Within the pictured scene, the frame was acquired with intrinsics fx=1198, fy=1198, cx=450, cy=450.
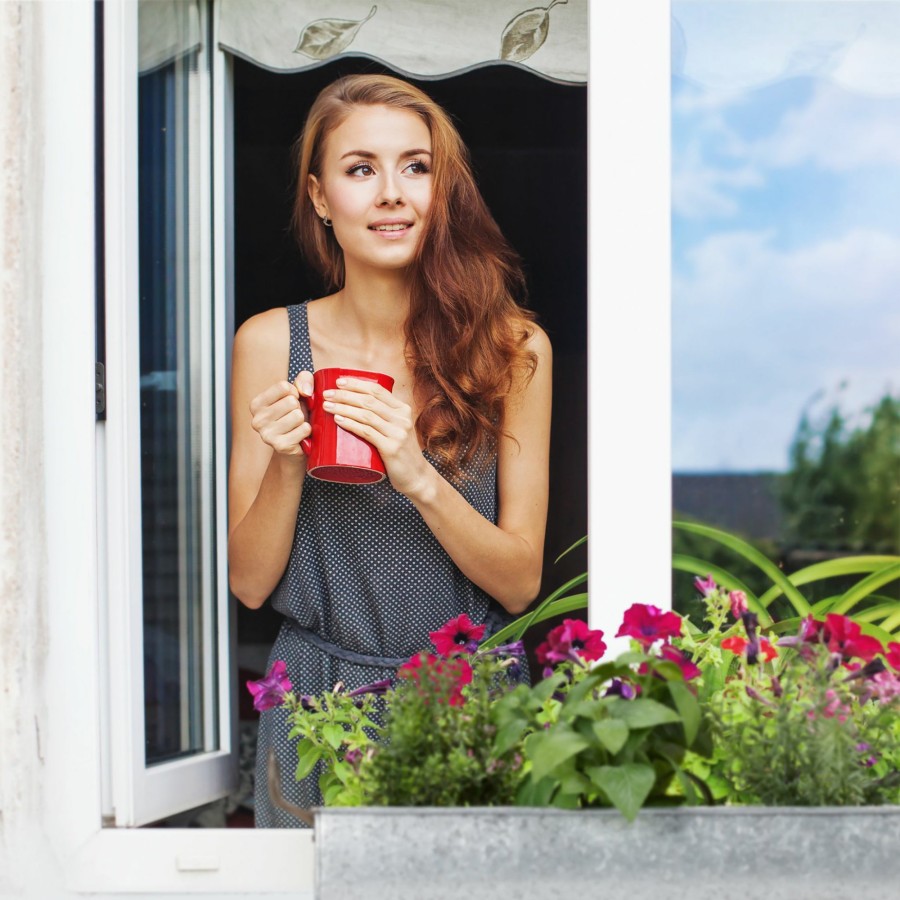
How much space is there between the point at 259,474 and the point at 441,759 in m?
0.89

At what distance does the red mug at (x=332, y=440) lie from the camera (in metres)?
1.87

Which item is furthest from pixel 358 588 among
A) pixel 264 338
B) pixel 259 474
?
pixel 264 338

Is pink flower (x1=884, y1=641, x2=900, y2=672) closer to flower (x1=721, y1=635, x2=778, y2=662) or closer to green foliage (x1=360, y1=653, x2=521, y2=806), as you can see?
flower (x1=721, y1=635, x2=778, y2=662)

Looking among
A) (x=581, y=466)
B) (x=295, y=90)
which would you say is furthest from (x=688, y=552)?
(x=295, y=90)

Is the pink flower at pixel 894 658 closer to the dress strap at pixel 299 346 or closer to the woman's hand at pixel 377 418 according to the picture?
the woman's hand at pixel 377 418

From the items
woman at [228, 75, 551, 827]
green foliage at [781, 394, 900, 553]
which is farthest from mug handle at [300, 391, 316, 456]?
green foliage at [781, 394, 900, 553]

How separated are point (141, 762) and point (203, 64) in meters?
1.23

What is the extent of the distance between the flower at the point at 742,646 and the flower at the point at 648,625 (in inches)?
7.0

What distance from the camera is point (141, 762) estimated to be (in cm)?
184

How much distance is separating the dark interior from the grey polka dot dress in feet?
0.67

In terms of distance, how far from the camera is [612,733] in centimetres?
132

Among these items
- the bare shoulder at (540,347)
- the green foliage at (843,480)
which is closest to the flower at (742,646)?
the bare shoulder at (540,347)

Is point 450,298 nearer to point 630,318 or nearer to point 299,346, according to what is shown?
point 299,346

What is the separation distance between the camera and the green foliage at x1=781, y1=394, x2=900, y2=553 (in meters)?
4.11
